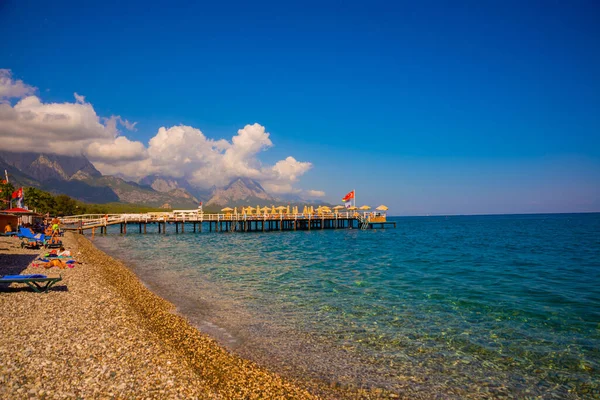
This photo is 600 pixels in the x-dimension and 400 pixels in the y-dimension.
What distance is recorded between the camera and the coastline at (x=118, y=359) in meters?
5.05

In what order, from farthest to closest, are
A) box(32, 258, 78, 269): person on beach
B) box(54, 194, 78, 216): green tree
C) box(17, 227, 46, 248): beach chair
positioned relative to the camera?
box(54, 194, 78, 216): green tree
box(17, 227, 46, 248): beach chair
box(32, 258, 78, 269): person on beach

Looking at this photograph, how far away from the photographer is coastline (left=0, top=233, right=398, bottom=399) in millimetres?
5055

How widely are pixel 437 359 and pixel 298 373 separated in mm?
3007

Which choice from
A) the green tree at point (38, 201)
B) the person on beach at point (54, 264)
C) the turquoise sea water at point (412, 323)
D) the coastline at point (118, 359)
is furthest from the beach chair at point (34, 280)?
the green tree at point (38, 201)

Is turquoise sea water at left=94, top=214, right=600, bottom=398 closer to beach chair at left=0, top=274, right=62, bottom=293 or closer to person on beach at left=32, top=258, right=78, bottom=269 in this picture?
person on beach at left=32, top=258, right=78, bottom=269

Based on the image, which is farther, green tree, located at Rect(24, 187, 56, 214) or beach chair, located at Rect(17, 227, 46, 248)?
green tree, located at Rect(24, 187, 56, 214)

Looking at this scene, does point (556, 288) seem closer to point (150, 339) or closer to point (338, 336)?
point (338, 336)

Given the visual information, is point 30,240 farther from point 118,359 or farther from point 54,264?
point 118,359

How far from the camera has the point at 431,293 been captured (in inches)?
529

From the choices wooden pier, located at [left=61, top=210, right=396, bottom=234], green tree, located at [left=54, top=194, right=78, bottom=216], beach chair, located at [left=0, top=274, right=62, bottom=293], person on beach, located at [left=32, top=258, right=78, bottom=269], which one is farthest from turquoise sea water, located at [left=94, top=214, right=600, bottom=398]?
green tree, located at [left=54, top=194, right=78, bottom=216]

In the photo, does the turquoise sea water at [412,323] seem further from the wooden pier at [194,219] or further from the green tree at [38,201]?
the green tree at [38,201]

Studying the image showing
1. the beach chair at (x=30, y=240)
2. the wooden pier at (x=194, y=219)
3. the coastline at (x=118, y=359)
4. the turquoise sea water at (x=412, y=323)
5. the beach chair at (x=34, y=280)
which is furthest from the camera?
the wooden pier at (x=194, y=219)

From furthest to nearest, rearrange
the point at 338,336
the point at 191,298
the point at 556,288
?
the point at 556,288 → the point at 191,298 → the point at 338,336

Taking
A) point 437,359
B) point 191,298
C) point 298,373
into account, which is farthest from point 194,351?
point 191,298
